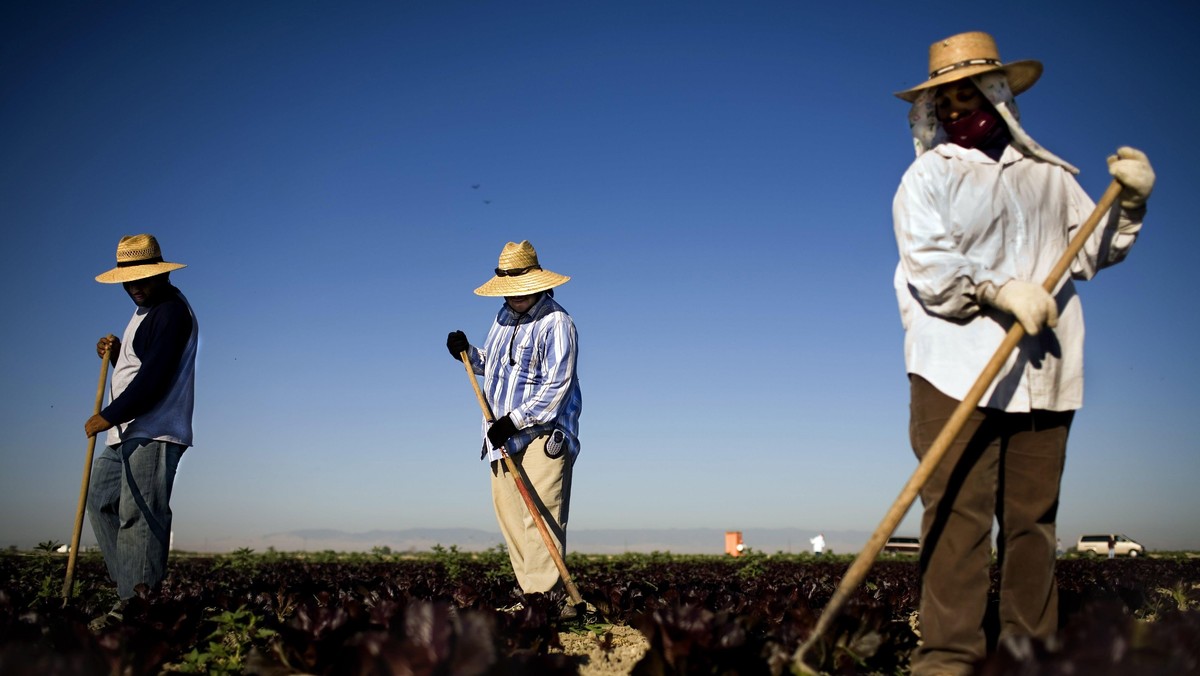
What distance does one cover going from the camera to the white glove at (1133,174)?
341cm

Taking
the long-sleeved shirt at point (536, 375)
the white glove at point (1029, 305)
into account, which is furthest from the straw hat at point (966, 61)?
the long-sleeved shirt at point (536, 375)

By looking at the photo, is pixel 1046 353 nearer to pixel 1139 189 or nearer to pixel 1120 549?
pixel 1139 189

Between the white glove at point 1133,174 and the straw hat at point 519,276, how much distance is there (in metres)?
3.45

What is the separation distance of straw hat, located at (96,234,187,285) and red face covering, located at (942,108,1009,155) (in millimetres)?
4529

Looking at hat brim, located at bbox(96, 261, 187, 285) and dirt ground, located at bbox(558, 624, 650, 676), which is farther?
hat brim, located at bbox(96, 261, 187, 285)

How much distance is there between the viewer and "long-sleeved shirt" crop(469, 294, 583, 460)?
587 centimetres

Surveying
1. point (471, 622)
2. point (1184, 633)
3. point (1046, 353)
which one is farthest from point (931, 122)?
point (471, 622)

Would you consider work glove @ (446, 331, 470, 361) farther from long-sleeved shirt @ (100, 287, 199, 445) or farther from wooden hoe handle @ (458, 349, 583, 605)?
long-sleeved shirt @ (100, 287, 199, 445)

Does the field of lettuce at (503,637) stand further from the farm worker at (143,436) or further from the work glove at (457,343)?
the work glove at (457,343)

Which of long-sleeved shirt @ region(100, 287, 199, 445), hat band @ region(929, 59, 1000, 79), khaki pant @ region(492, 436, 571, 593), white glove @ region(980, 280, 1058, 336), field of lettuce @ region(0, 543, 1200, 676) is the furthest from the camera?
khaki pant @ region(492, 436, 571, 593)

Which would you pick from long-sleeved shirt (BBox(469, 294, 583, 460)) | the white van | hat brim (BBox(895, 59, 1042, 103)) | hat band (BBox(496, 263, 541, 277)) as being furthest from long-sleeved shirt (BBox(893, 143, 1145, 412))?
the white van

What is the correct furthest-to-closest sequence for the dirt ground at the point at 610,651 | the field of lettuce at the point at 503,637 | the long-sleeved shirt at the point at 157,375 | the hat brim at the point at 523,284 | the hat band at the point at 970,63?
1. the hat brim at the point at 523,284
2. the long-sleeved shirt at the point at 157,375
3. the dirt ground at the point at 610,651
4. the hat band at the point at 970,63
5. the field of lettuce at the point at 503,637

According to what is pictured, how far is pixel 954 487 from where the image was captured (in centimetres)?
336

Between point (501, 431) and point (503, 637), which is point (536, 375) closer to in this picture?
point (501, 431)
